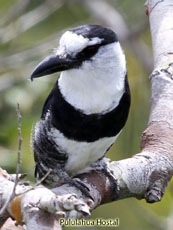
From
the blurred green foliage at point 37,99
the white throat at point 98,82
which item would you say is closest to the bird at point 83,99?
the white throat at point 98,82

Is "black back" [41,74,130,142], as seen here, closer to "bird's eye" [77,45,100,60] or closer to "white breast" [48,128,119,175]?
"white breast" [48,128,119,175]

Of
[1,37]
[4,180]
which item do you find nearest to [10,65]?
[1,37]

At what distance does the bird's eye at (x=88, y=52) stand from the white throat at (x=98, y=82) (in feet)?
0.07

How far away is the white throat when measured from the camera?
3.20m

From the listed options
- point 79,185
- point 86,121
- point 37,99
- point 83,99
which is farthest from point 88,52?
point 37,99

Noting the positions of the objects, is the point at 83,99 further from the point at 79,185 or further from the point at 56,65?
the point at 79,185

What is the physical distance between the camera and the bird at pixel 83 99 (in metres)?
3.18

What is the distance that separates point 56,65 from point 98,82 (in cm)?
21

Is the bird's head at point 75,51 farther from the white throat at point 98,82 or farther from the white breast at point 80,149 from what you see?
the white breast at point 80,149

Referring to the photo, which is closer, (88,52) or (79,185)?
(79,185)

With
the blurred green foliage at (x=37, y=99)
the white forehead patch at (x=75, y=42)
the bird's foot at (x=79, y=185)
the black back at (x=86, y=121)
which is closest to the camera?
the bird's foot at (x=79, y=185)

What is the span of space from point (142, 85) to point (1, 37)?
1121 mm

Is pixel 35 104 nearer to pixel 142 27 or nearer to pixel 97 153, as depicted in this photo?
pixel 142 27

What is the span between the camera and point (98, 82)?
10.6ft
